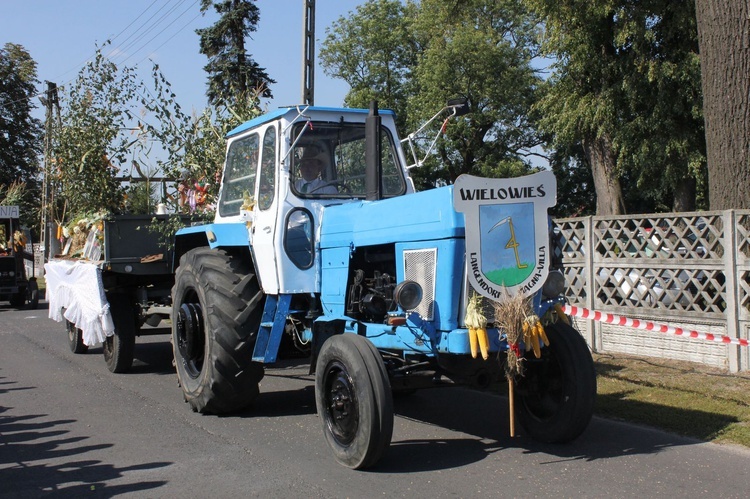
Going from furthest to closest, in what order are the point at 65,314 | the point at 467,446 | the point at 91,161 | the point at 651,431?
1. the point at 91,161
2. the point at 65,314
3. the point at 651,431
4. the point at 467,446

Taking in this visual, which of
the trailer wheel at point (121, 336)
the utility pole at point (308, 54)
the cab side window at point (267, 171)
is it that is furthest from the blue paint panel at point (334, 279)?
the utility pole at point (308, 54)

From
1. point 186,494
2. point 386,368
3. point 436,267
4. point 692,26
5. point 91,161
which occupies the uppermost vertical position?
point 692,26

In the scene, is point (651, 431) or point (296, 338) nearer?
point (651, 431)

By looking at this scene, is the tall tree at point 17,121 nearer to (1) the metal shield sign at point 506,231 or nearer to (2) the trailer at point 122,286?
(2) the trailer at point 122,286

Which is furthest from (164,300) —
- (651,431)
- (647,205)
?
(647,205)

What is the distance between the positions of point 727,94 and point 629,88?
10112mm

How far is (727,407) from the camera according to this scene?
729cm

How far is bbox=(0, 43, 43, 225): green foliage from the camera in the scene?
143 feet

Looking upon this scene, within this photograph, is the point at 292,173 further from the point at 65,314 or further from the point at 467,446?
the point at 65,314

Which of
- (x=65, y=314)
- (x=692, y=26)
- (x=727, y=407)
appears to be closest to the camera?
(x=727, y=407)

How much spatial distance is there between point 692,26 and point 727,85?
31.9 ft

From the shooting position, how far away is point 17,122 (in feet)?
146

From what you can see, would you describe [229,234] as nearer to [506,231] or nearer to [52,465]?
[52,465]

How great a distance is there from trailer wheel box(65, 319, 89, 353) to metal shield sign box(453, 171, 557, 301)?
25.8ft
